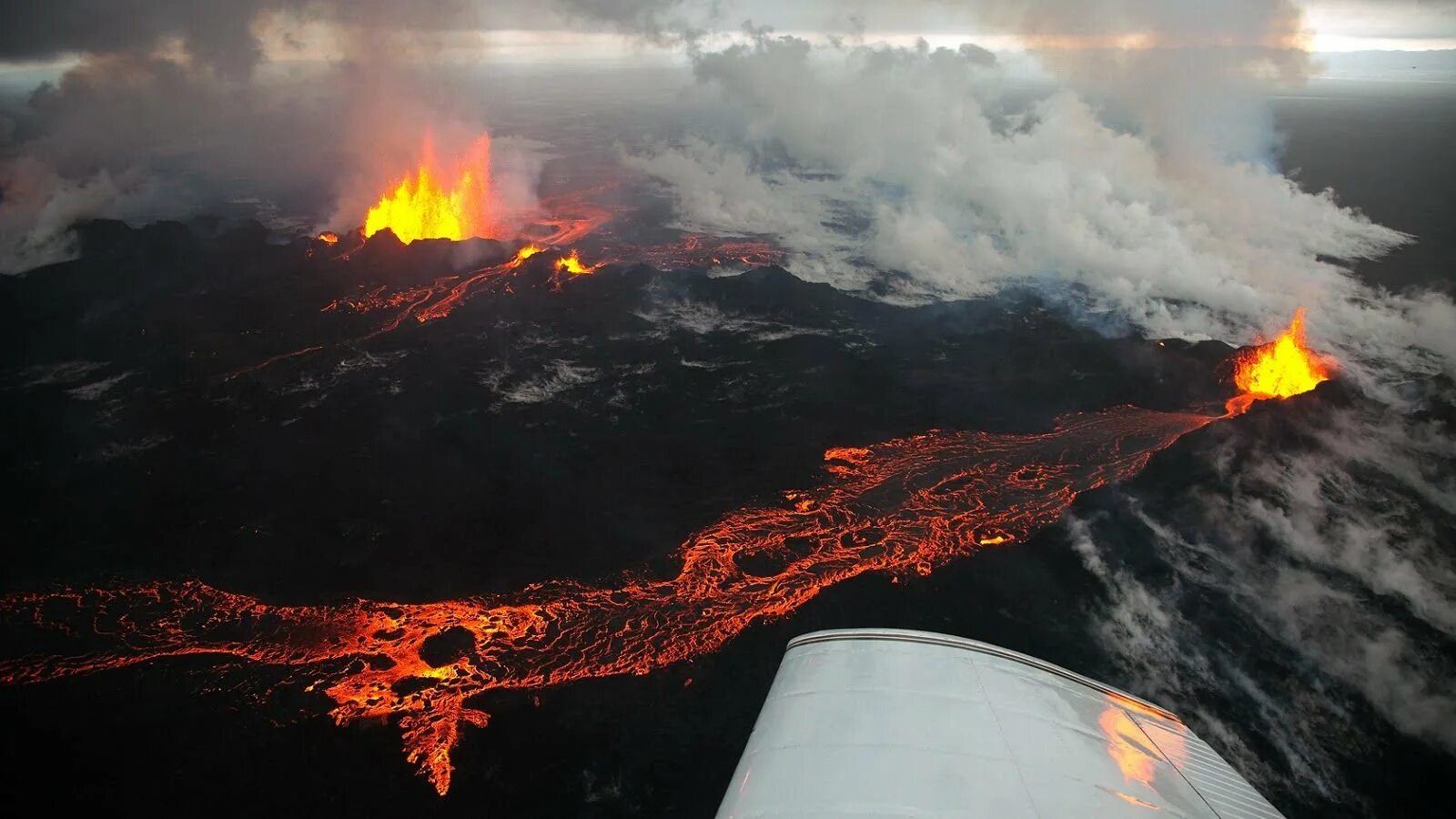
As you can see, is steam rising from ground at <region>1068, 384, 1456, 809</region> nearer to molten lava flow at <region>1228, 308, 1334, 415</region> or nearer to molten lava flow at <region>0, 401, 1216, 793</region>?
molten lava flow at <region>0, 401, 1216, 793</region>

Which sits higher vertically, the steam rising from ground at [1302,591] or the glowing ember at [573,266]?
the glowing ember at [573,266]


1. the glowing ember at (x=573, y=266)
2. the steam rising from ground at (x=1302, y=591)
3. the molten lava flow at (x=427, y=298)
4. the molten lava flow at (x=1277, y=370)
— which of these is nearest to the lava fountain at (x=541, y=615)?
the steam rising from ground at (x=1302, y=591)

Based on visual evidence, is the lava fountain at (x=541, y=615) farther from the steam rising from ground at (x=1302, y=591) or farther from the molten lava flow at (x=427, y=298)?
the molten lava flow at (x=427, y=298)

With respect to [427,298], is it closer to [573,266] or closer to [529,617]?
[573,266]

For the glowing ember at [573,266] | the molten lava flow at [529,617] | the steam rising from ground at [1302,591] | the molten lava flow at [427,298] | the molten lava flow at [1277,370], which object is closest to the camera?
the steam rising from ground at [1302,591]

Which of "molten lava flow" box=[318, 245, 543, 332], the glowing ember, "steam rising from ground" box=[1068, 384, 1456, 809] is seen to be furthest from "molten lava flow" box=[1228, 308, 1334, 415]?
"molten lava flow" box=[318, 245, 543, 332]

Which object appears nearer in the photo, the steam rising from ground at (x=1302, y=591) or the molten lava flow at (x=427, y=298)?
the steam rising from ground at (x=1302, y=591)
